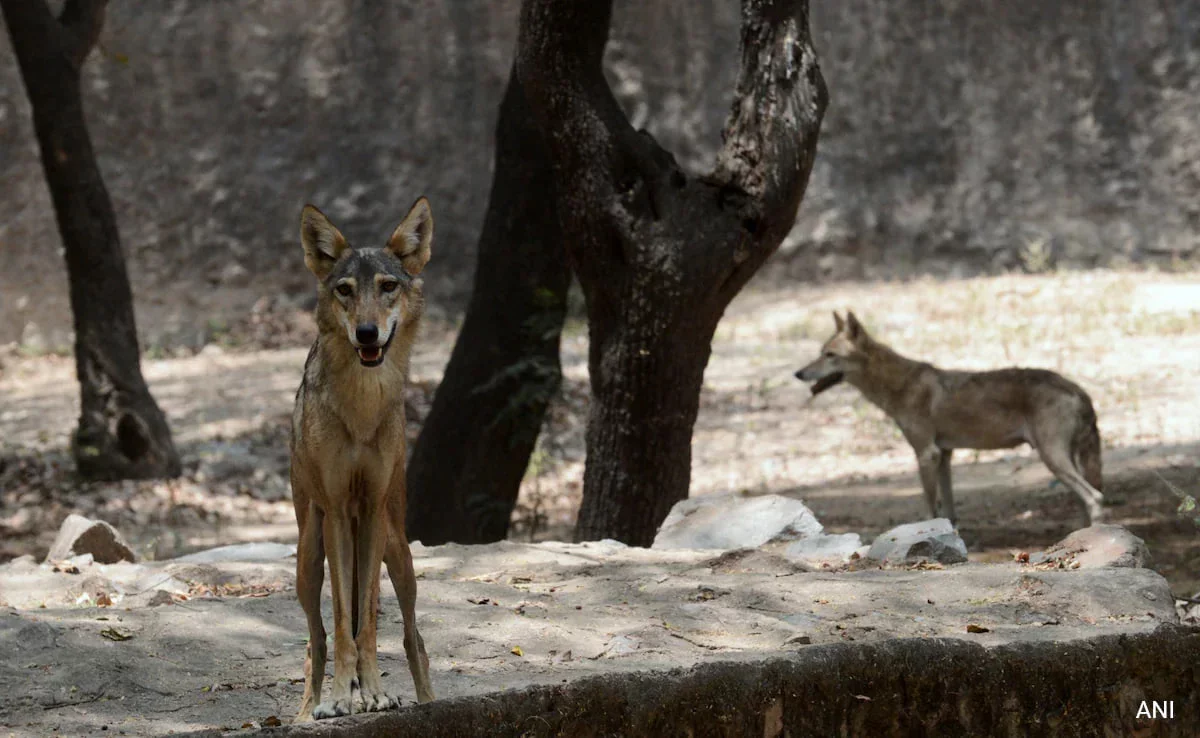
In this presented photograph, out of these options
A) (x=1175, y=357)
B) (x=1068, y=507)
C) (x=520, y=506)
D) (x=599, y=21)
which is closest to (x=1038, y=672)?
(x=599, y=21)

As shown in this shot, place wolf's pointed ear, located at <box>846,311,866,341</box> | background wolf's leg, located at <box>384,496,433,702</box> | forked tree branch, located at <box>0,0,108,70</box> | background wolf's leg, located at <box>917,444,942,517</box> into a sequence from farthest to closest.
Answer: forked tree branch, located at <box>0,0,108,70</box> → wolf's pointed ear, located at <box>846,311,866,341</box> → background wolf's leg, located at <box>917,444,942,517</box> → background wolf's leg, located at <box>384,496,433,702</box>

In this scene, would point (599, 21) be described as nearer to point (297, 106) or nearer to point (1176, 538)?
point (1176, 538)

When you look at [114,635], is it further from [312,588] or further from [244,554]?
[244,554]

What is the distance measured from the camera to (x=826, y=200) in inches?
808

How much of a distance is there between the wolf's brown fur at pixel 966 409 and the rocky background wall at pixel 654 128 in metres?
9.45

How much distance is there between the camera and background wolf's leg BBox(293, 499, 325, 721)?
4453mm

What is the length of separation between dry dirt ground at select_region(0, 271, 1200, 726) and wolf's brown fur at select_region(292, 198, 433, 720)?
3578mm

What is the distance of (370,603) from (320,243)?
110 cm

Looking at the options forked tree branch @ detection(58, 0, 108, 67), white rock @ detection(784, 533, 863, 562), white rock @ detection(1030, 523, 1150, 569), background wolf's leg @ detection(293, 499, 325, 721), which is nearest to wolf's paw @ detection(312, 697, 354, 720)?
background wolf's leg @ detection(293, 499, 325, 721)

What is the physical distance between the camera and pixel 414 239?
14.8 ft

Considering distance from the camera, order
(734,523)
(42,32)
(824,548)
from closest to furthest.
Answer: (824,548) < (734,523) < (42,32)


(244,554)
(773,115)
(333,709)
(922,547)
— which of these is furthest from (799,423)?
(333,709)

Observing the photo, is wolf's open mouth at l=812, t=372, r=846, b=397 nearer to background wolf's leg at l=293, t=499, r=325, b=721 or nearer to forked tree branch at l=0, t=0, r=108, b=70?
forked tree branch at l=0, t=0, r=108, b=70

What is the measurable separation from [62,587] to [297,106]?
13.9 meters
